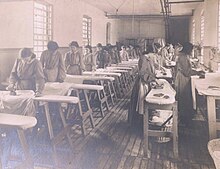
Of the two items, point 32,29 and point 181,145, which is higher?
point 32,29

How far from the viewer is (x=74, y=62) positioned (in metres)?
3.67

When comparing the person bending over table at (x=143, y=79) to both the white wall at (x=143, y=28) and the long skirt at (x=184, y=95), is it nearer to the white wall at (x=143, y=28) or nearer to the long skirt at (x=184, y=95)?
the long skirt at (x=184, y=95)

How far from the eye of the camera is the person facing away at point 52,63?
2.88m

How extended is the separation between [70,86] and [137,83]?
1.96 feet

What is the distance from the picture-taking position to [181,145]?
254 centimetres

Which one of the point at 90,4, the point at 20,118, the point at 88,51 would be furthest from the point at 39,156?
the point at 90,4

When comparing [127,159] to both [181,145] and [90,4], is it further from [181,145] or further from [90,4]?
[90,4]

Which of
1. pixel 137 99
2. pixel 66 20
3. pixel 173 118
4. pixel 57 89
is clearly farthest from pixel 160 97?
pixel 66 20

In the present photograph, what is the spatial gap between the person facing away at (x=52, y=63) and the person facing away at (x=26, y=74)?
50 cm

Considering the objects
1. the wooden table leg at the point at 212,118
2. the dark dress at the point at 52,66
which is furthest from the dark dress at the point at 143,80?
the dark dress at the point at 52,66

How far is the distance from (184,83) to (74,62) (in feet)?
4.53

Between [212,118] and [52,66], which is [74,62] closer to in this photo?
[52,66]

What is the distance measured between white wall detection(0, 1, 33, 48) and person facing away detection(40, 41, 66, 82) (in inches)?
20.9

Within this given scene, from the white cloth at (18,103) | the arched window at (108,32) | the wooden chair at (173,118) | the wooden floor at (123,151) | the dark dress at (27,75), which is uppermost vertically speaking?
the arched window at (108,32)
